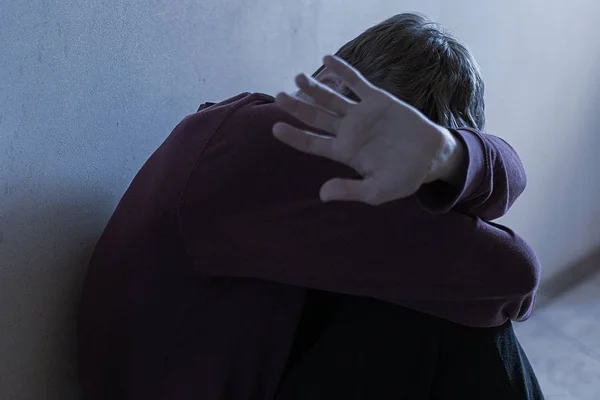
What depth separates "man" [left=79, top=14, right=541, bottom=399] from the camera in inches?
29.1

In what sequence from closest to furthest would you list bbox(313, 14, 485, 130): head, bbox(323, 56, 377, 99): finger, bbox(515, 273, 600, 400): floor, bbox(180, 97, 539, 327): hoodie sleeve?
bbox(323, 56, 377, 99): finger → bbox(180, 97, 539, 327): hoodie sleeve → bbox(313, 14, 485, 130): head → bbox(515, 273, 600, 400): floor

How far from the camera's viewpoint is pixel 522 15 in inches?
70.0

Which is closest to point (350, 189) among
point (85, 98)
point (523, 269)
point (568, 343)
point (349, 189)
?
point (349, 189)

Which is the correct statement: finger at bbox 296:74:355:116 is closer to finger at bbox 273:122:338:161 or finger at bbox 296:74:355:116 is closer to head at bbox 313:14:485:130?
finger at bbox 273:122:338:161

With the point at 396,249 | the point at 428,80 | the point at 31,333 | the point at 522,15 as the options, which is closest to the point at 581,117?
the point at 522,15

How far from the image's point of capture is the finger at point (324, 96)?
23.2 inches

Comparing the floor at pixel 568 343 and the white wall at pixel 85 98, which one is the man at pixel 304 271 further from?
the floor at pixel 568 343

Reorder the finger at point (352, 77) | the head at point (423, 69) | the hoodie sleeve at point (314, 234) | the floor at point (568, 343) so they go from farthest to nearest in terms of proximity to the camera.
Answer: the floor at point (568, 343), the head at point (423, 69), the hoodie sleeve at point (314, 234), the finger at point (352, 77)

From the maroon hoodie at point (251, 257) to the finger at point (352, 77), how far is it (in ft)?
0.42

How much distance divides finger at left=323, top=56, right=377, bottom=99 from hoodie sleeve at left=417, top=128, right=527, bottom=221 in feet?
0.40

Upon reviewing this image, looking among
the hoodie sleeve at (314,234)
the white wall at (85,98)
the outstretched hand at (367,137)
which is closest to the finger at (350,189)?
the outstretched hand at (367,137)

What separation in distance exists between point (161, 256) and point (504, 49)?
1.19 metres

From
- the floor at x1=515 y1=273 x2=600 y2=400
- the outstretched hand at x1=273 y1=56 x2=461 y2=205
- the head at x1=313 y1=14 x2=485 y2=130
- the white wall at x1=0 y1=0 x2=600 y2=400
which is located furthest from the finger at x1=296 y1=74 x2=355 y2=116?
the floor at x1=515 y1=273 x2=600 y2=400

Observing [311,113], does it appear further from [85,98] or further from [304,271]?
[85,98]
